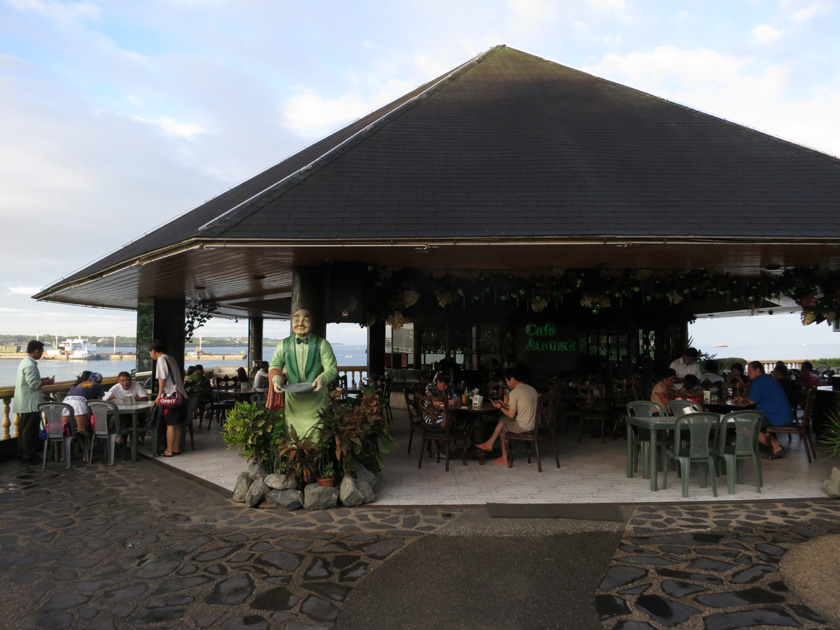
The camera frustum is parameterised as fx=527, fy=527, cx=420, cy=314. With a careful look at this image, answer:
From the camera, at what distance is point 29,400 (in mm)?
7398

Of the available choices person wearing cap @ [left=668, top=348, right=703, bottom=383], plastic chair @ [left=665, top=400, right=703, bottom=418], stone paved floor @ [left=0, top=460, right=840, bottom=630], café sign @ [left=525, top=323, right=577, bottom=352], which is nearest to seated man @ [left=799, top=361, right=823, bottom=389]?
person wearing cap @ [left=668, top=348, right=703, bottom=383]

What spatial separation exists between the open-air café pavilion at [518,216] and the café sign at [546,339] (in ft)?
6.01

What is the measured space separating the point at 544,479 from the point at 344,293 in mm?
3313

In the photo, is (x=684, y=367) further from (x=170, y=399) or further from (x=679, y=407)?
(x=170, y=399)

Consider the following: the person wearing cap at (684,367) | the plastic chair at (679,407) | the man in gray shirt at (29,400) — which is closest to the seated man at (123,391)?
the man in gray shirt at (29,400)

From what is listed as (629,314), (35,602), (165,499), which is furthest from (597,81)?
(35,602)

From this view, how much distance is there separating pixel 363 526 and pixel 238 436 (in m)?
1.78

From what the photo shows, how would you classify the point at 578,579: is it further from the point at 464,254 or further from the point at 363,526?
the point at 464,254

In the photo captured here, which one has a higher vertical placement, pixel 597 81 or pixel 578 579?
pixel 597 81

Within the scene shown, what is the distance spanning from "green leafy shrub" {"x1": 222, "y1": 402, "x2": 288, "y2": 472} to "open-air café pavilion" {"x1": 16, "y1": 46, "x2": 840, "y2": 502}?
4.93 ft

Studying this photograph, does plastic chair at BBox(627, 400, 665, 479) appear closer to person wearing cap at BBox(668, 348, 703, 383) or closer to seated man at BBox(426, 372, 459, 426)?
seated man at BBox(426, 372, 459, 426)

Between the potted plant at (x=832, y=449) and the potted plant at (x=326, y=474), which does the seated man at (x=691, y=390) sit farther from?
the potted plant at (x=326, y=474)

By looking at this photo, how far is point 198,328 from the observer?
12984 mm

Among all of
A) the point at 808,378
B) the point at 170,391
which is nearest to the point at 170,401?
the point at 170,391
